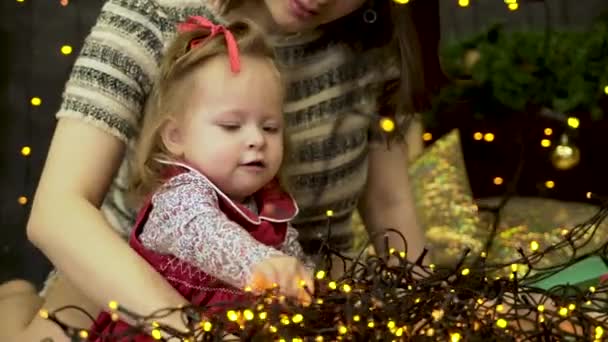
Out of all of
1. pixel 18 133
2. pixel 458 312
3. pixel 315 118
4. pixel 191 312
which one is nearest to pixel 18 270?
pixel 18 133

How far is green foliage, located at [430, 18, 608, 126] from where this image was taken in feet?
5.15

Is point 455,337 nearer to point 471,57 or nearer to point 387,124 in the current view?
point 387,124

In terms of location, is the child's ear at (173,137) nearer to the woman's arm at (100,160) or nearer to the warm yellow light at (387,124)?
the woman's arm at (100,160)

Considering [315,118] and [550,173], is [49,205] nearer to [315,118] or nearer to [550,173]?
[315,118]

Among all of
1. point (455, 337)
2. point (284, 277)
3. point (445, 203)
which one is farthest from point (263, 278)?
point (445, 203)

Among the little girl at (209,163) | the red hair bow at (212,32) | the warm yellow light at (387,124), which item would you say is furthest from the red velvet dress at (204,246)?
the warm yellow light at (387,124)

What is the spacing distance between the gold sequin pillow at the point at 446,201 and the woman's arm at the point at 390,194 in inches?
7.8

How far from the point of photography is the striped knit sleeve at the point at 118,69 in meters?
1.01

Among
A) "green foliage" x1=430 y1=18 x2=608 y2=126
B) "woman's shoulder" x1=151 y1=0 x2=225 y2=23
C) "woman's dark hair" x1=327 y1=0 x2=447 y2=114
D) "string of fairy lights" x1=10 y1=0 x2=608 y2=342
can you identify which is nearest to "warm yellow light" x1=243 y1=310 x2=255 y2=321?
"string of fairy lights" x1=10 y1=0 x2=608 y2=342

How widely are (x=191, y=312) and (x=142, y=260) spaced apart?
0.12 m

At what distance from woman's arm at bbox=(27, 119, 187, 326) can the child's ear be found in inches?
1.7

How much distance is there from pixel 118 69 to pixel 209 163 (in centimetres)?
13

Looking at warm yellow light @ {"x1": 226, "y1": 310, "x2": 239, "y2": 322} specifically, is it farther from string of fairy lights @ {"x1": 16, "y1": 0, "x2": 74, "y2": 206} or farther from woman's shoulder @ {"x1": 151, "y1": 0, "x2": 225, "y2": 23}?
string of fairy lights @ {"x1": 16, "y1": 0, "x2": 74, "y2": 206}

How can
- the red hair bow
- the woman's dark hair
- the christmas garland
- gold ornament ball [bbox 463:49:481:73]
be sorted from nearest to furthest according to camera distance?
the christmas garland
the red hair bow
the woman's dark hair
gold ornament ball [bbox 463:49:481:73]
